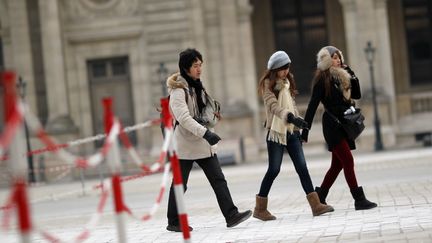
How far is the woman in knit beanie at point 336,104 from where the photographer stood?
12.6 metres

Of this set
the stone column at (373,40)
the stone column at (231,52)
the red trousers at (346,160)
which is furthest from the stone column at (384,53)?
the red trousers at (346,160)

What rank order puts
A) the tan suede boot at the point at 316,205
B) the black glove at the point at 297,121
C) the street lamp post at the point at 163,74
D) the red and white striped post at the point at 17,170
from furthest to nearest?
1. the street lamp post at the point at 163,74
2. the tan suede boot at the point at 316,205
3. the black glove at the point at 297,121
4. the red and white striped post at the point at 17,170

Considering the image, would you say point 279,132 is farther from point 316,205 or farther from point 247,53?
point 247,53

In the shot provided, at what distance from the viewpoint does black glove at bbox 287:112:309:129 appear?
12.1 m

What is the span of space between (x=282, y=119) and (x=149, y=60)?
25.3m

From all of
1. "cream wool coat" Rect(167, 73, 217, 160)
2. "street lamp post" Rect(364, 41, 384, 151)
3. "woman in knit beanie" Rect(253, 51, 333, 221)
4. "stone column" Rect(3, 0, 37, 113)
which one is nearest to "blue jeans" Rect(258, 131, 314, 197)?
"woman in knit beanie" Rect(253, 51, 333, 221)

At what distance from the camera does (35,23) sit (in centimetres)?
3844

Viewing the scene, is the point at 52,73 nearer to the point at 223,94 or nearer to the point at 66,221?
the point at 223,94

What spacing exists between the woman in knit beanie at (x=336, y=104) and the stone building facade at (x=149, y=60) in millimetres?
23299

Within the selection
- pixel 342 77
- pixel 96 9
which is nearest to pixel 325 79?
pixel 342 77

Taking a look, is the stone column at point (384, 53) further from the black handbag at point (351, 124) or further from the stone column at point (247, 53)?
the black handbag at point (351, 124)

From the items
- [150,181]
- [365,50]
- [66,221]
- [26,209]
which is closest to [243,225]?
[66,221]

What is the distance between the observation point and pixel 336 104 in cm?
1282

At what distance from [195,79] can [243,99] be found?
25443 millimetres
